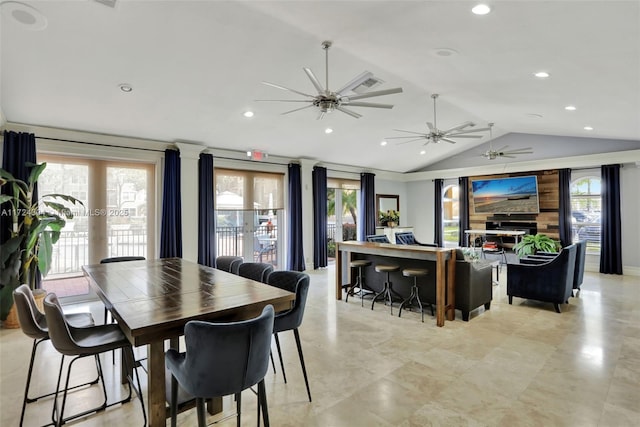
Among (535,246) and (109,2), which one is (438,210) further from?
(109,2)

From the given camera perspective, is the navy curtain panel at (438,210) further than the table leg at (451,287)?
Yes

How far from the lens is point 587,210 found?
7.79 metres

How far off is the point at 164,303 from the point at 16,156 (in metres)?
4.11

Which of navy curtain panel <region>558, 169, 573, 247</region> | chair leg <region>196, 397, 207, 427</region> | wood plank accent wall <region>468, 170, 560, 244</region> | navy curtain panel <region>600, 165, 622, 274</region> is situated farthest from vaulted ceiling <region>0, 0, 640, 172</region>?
chair leg <region>196, 397, 207, 427</region>

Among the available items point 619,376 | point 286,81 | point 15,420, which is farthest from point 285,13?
point 619,376

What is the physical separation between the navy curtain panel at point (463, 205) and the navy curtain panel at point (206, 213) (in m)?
6.96

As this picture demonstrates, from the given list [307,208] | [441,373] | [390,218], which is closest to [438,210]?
[390,218]

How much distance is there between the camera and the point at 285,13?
3068 mm

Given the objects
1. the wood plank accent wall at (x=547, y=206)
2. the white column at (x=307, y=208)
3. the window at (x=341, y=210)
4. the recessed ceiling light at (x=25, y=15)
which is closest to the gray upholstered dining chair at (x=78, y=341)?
the recessed ceiling light at (x=25, y=15)

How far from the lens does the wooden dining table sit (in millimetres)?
1789

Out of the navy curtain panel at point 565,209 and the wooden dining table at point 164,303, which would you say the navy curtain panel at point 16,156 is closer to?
the wooden dining table at point 164,303

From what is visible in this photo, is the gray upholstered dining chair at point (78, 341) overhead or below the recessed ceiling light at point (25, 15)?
below

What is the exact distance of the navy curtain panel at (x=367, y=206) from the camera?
9125mm

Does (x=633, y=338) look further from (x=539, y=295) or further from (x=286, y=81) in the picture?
(x=286, y=81)
